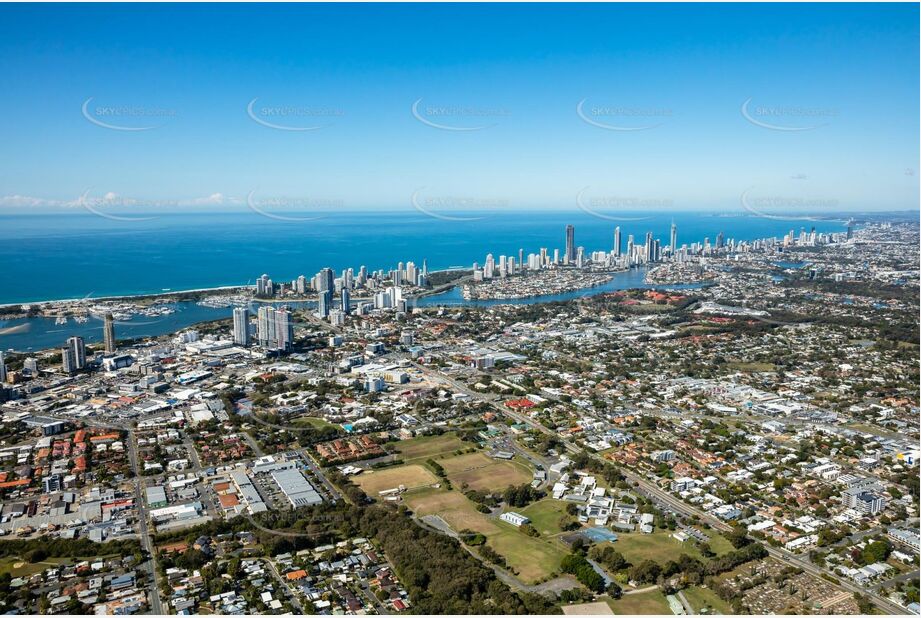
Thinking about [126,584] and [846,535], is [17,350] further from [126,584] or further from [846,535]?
[846,535]

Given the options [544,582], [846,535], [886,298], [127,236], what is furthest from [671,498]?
[127,236]

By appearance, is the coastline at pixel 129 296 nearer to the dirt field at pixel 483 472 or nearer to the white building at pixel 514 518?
the dirt field at pixel 483 472

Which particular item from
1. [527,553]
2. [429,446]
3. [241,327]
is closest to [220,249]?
[241,327]

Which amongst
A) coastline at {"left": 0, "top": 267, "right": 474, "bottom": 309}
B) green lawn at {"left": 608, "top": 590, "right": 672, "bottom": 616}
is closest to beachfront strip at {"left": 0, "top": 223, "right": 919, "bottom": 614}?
green lawn at {"left": 608, "top": 590, "right": 672, "bottom": 616}

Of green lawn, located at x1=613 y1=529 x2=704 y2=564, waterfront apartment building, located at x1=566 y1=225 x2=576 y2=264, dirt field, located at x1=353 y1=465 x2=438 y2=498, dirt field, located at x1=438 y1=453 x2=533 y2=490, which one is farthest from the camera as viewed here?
waterfront apartment building, located at x1=566 y1=225 x2=576 y2=264

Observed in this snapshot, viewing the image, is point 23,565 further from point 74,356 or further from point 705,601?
point 74,356

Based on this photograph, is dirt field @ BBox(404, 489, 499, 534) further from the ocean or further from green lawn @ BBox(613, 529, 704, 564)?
the ocean

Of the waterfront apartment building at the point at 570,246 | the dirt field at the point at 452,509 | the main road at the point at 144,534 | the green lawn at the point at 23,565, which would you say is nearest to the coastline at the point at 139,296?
the waterfront apartment building at the point at 570,246
